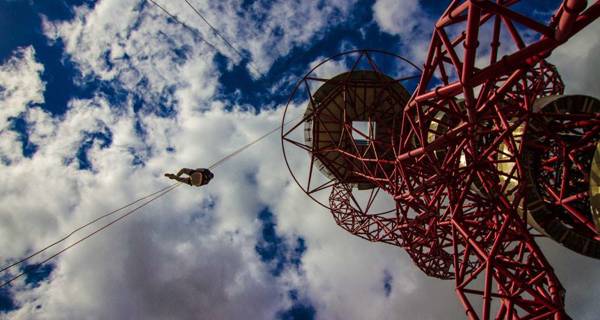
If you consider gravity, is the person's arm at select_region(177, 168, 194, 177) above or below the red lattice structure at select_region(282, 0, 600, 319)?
above

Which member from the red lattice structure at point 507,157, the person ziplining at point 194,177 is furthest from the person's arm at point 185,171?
the red lattice structure at point 507,157

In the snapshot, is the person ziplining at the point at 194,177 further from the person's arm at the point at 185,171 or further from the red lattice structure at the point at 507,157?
the red lattice structure at the point at 507,157

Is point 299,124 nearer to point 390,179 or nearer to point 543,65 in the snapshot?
point 390,179

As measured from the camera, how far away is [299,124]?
57.4 feet

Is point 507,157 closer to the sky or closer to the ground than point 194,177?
closer to the ground

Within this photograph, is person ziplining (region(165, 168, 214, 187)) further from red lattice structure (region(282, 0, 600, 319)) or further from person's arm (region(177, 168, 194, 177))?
red lattice structure (region(282, 0, 600, 319))

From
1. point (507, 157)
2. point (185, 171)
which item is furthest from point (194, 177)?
point (507, 157)

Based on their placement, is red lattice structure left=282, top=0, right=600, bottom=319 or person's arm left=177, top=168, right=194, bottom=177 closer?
red lattice structure left=282, top=0, right=600, bottom=319

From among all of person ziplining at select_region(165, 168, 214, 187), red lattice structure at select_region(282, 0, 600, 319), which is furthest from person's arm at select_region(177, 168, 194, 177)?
red lattice structure at select_region(282, 0, 600, 319)

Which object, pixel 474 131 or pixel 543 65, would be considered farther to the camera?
pixel 543 65

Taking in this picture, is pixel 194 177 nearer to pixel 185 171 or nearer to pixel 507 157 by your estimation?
pixel 185 171

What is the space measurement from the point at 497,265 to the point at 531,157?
20.4ft

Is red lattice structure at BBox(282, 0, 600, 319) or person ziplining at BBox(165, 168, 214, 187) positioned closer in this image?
red lattice structure at BBox(282, 0, 600, 319)

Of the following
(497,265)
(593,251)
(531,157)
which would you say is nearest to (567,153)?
(531,157)
